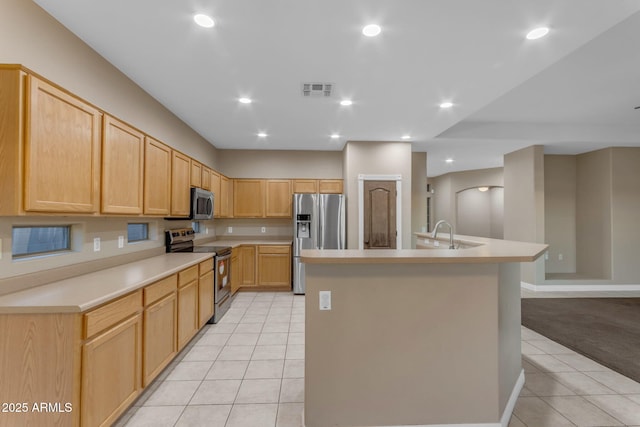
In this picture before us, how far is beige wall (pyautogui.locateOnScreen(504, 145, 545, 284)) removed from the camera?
A: 17.3 feet

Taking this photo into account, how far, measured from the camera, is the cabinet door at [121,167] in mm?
2129

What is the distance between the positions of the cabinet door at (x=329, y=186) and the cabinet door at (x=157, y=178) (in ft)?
10.1

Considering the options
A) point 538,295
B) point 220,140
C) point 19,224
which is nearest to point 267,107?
point 220,140

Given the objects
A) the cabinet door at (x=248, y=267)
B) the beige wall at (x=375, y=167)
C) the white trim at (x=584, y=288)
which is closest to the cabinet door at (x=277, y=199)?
the cabinet door at (x=248, y=267)

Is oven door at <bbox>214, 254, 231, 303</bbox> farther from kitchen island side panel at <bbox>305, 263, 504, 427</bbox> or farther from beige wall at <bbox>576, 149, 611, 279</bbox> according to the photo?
beige wall at <bbox>576, 149, 611, 279</bbox>

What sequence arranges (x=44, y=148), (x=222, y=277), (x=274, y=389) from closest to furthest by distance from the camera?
(x=44, y=148)
(x=274, y=389)
(x=222, y=277)

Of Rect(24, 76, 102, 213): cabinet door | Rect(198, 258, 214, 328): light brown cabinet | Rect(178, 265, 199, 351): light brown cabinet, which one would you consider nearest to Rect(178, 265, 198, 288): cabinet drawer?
Rect(178, 265, 199, 351): light brown cabinet

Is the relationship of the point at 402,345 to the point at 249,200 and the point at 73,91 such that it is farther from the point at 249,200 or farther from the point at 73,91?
the point at 249,200

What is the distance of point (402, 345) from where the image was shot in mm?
1831

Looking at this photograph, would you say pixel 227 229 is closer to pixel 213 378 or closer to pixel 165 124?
pixel 165 124

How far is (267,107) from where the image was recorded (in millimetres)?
3551

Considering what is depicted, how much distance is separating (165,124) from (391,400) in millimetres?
3748

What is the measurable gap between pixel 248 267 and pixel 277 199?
1403mm

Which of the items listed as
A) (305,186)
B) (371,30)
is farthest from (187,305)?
(305,186)
